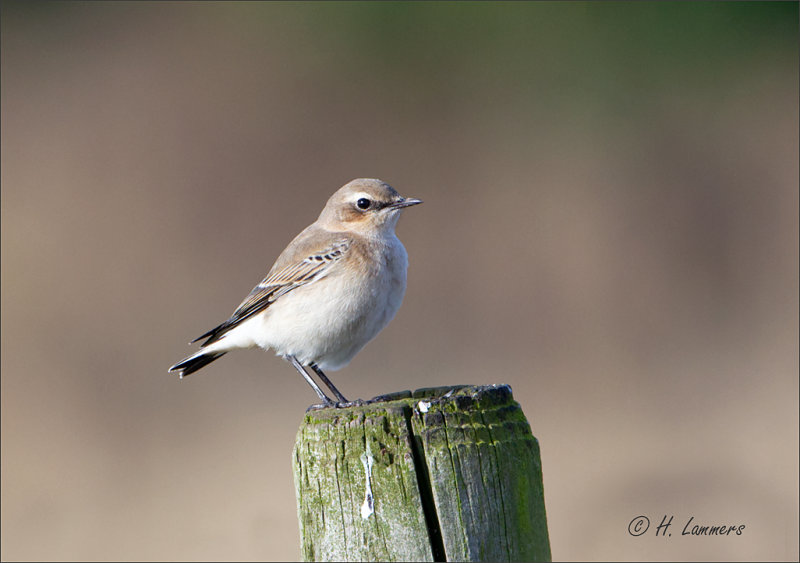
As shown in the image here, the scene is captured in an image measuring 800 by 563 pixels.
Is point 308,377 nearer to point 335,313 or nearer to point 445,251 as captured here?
point 335,313

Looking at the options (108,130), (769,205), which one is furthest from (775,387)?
(108,130)

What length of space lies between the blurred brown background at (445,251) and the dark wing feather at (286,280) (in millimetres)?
2526

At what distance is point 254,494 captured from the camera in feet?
28.5

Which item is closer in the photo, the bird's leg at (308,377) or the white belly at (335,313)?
the white belly at (335,313)

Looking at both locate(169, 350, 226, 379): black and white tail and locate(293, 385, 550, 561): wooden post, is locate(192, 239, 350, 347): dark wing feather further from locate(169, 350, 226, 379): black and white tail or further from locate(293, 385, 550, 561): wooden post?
locate(293, 385, 550, 561): wooden post

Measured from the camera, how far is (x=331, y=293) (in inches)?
214

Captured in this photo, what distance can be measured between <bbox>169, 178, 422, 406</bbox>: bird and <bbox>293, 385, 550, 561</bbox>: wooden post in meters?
2.21

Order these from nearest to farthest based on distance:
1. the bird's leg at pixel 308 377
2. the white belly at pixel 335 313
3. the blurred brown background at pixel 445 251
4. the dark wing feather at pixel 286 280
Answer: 1. the white belly at pixel 335 313
2. the dark wing feather at pixel 286 280
3. the bird's leg at pixel 308 377
4. the blurred brown background at pixel 445 251

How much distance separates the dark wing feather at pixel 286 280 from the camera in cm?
562

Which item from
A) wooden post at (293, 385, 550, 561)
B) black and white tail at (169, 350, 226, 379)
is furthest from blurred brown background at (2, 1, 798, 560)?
wooden post at (293, 385, 550, 561)

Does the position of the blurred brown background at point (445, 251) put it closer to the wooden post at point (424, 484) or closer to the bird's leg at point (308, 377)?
the bird's leg at point (308, 377)

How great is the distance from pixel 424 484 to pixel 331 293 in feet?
8.26

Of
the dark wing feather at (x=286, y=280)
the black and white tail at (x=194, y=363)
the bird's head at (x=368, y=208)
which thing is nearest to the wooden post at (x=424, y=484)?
the dark wing feather at (x=286, y=280)

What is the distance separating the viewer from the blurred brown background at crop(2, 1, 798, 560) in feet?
28.1
